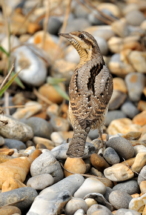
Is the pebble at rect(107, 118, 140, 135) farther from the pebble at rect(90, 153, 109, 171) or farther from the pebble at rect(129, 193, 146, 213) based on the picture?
the pebble at rect(129, 193, 146, 213)

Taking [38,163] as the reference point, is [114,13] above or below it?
above

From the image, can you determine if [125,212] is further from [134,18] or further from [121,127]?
[134,18]

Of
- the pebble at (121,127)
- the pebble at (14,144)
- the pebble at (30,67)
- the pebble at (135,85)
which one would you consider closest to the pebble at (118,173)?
the pebble at (14,144)

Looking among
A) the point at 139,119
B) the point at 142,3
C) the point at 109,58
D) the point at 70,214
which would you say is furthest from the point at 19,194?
the point at 142,3

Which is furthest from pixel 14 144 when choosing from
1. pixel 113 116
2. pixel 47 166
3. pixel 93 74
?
pixel 113 116

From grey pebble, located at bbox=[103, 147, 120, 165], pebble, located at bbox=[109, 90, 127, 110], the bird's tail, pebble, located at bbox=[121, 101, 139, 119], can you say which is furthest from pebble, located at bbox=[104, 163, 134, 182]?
pebble, located at bbox=[109, 90, 127, 110]

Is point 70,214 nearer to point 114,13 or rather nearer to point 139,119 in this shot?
point 139,119
